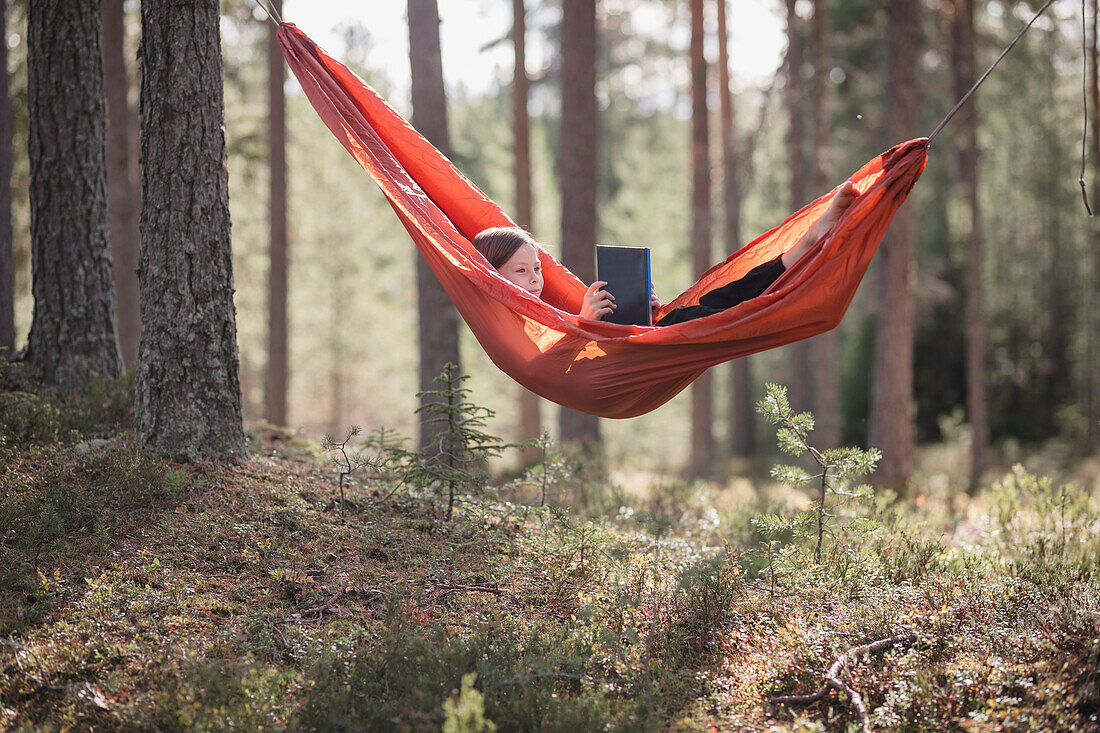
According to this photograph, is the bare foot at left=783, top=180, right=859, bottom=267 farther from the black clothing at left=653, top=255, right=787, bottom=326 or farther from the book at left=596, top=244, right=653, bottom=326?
the book at left=596, top=244, right=653, bottom=326

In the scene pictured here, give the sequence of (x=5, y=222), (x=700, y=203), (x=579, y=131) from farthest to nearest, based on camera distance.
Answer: (x=700, y=203)
(x=579, y=131)
(x=5, y=222)

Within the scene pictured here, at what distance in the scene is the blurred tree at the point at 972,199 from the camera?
9844mm

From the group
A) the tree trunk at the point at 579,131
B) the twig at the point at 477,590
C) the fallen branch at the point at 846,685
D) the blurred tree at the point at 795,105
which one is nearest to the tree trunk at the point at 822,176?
the blurred tree at the point at 795,105

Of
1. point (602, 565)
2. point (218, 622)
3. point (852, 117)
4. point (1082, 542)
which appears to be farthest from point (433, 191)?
point (852, 117)

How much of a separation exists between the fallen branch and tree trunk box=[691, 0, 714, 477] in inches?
275

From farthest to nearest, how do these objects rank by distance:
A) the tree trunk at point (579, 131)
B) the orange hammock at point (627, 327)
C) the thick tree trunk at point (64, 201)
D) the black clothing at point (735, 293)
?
the tree trunk at point (579, 131), the thick tree trunk at point (64, 201), the black clothing at point (735, 293), the orange hammock at point (627, 327)

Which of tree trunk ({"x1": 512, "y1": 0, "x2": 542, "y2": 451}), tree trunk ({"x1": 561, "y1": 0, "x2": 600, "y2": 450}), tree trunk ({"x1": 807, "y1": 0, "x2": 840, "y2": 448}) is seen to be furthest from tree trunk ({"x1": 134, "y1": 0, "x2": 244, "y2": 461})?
tree trunk ({"x1": 807, "y1": 0, "x2": 840, "y2": 448})

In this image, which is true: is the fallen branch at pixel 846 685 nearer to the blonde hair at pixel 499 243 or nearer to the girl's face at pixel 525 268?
the girl's face at pixel 525 268

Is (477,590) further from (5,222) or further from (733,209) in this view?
(733,209)

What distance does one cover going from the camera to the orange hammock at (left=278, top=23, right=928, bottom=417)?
328 centimetres

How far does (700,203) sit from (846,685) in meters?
8.22

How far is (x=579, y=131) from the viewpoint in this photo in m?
7.36

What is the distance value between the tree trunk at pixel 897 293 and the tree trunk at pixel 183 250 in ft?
20.7

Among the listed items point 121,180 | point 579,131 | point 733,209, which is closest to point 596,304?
point 579,131
